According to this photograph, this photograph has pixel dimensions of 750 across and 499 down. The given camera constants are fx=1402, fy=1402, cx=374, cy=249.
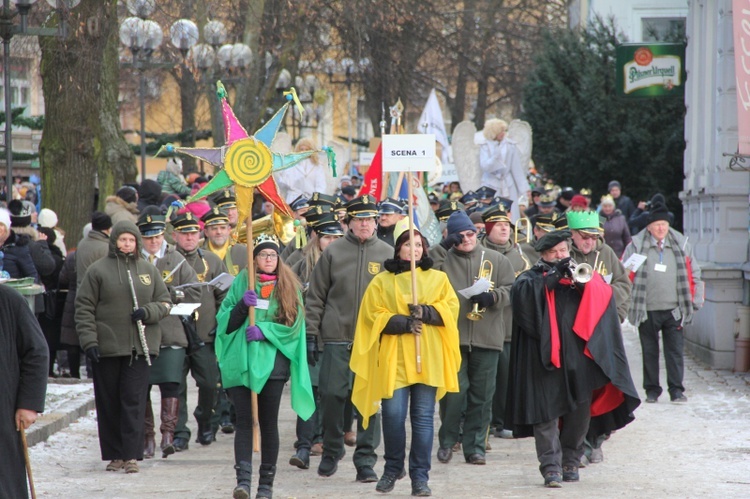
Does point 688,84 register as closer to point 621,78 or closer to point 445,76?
point 621,78

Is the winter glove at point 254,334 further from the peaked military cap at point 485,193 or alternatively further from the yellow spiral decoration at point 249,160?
the peaked military cap at point 485,193

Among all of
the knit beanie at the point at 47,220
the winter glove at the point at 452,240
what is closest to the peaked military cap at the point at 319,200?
the winter glove at the point at 452,240

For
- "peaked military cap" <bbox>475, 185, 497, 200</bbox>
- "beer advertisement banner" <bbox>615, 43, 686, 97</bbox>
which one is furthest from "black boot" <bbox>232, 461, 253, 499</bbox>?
"beer advertisement banner" <bbox>615, 43, 686, 97</bbox>

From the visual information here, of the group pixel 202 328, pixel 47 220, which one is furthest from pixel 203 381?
pixel 47 220

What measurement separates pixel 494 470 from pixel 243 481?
2.20m

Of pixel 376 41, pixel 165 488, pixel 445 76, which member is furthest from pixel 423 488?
pixel 445 76

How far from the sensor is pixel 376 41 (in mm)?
27750

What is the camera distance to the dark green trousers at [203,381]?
36.6 ft

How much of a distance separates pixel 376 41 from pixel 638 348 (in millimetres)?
11183

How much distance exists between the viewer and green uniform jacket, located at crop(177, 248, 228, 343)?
1124 cm

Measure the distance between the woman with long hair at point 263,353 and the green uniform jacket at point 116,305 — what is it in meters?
1.21

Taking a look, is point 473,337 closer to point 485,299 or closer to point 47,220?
point 485,299

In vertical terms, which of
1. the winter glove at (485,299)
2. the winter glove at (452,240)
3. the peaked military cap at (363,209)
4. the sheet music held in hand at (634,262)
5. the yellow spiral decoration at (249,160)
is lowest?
the winter glove at (485,299)

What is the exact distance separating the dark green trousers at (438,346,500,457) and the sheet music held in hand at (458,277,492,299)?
1.55 feet
